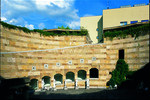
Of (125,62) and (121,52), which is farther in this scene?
(121,52)

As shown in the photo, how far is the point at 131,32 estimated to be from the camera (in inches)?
719

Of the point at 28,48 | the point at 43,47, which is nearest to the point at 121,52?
the point at 43,47

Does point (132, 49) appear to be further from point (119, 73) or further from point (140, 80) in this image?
point (140, 80)

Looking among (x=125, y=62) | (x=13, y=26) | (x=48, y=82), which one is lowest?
(x=48, y=82)

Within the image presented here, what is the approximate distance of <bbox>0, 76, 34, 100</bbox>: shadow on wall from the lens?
10.0 m

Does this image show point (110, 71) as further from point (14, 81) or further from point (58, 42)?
point (14, 81)

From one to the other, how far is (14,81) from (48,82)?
8.98 m

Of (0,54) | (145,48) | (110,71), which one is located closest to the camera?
(0,54)

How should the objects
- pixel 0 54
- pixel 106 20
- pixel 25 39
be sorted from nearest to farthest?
1. pixel 0 54
2. pixel 25 39
3. pixel 106 20

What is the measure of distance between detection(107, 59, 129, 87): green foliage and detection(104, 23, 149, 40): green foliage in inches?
160

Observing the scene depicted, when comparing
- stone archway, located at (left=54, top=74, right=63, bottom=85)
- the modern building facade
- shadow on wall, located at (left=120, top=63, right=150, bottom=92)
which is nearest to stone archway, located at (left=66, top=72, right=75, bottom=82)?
stone archway, located at (left=54, top=74, right=63, bottom=85)

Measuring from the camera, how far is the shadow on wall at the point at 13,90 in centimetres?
1002

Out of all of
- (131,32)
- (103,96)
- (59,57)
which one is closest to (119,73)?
(131,32)

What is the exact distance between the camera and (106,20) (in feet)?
99.2
